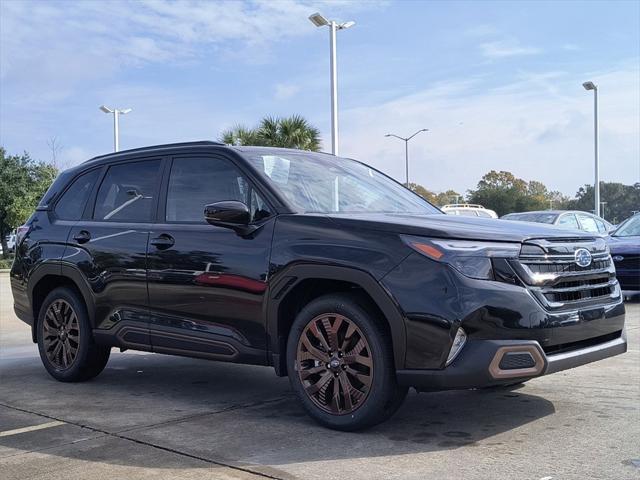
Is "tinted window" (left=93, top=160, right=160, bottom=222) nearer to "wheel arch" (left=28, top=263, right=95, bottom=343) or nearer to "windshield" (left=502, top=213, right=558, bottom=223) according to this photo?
"wheel arch" (left=28, top=263, right=95, bottom=343)

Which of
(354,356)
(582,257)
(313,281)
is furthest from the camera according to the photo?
(313,281)

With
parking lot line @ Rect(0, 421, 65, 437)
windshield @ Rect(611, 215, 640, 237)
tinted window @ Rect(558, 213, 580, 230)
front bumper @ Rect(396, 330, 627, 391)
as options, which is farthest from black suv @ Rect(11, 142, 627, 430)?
tinted window @ Rect(558, 213, 580, 230)

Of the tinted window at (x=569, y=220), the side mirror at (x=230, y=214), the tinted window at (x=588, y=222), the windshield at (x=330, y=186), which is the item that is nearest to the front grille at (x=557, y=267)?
the windshield at (x=330, y=186)

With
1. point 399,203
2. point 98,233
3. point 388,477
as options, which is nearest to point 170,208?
point 98,233

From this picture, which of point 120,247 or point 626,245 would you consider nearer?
point 120,247

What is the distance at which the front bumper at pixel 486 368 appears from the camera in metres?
4.03

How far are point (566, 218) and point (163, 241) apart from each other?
11.0 metres

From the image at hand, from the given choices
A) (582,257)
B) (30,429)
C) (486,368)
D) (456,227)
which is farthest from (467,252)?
(30,429)

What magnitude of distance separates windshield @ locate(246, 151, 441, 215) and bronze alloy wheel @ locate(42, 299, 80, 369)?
7.58ft

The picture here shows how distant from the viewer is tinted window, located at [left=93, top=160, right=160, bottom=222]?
581 centimetres

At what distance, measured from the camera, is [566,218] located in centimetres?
1460

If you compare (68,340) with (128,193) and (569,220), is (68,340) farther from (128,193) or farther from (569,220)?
(569,220)

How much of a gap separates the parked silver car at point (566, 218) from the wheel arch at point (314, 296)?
30.9 feet

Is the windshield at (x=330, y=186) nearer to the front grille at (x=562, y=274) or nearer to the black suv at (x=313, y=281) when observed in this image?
the black suv at (x=313, y=281)
